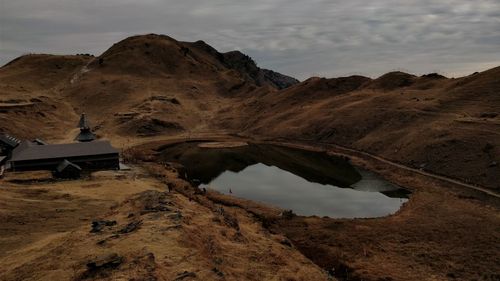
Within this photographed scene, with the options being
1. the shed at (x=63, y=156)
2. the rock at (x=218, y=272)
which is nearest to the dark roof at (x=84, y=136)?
the shed at (x=63, y=156)

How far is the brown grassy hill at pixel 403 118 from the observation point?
6938 centimetres

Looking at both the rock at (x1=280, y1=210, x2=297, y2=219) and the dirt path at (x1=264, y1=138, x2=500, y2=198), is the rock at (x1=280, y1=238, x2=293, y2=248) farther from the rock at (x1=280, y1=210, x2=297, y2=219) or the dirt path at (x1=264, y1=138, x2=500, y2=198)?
the dirt path at (x1=264, y1=138, x2=500, y2=198)

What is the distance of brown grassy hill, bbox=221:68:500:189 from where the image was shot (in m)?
69.4

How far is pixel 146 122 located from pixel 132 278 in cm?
10328

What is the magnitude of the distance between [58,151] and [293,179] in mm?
36592

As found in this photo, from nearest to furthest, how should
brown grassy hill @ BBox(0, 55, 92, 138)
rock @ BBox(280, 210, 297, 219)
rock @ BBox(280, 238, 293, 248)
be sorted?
rock @ BBox(280, 238, 293, 248)
rock @ BBox(280, 210, 297, 219)
brown grassy hill @ BBox(0, 55, 92, 138)

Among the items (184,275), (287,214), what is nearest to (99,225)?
(184,275)

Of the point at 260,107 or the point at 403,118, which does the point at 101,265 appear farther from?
the point at 260,107

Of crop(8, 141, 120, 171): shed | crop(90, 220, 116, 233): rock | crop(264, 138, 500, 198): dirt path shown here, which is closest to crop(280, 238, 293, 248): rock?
crop(90, 220, 116, 233): rock

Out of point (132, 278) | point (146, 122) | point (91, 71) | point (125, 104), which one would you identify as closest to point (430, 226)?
point (132, 278)

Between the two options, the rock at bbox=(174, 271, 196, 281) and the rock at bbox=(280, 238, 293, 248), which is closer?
the rock at bbox=(174, 271, 196, 281)

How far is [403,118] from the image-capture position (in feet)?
308

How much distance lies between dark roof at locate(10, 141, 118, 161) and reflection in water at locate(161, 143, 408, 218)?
48.8 feet

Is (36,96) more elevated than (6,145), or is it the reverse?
(36,96)
